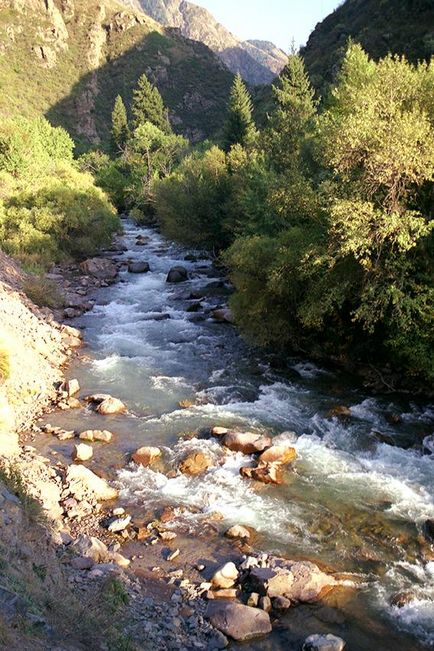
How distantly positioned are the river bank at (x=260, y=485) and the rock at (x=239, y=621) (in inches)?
7.4

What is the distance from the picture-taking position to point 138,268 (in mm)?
37000

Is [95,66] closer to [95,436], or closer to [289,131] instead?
[289,131]

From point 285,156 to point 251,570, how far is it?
84.8 ft

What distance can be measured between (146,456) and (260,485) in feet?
10.7

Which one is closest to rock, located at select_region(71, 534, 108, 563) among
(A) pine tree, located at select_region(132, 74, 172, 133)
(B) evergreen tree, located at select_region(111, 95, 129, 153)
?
(A) pine tree, located at select_region(132, 74, 172, 133)

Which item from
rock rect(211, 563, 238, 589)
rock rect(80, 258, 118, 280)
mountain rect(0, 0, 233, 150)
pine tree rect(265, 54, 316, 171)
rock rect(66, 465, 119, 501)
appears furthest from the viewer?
mountain rect(0, 0, 233, 150)

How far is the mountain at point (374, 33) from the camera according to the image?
49.9 metres

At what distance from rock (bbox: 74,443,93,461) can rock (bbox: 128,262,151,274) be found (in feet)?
78.4

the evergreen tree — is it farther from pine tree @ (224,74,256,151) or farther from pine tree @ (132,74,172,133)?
pine tree @ (224,74,256,151)

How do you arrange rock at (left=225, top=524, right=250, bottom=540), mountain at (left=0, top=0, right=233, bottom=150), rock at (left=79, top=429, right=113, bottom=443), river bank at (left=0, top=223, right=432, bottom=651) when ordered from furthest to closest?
mountain at (left=0, top=0, right=233, bottom=150) < rock at (left=79, top=429, right=113, bottom=443) < rock at (left=225, top=524, right=250, bottom=540) < river bank at (left=0, top=223, right=432, bottom=651)

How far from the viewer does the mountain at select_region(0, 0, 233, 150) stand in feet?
379

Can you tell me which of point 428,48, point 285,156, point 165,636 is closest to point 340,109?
point 285,156

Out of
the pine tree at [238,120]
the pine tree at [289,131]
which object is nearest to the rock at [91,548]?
the pine tree at [289,131]

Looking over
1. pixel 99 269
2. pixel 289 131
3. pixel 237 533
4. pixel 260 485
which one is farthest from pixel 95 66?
pixel 237 533
